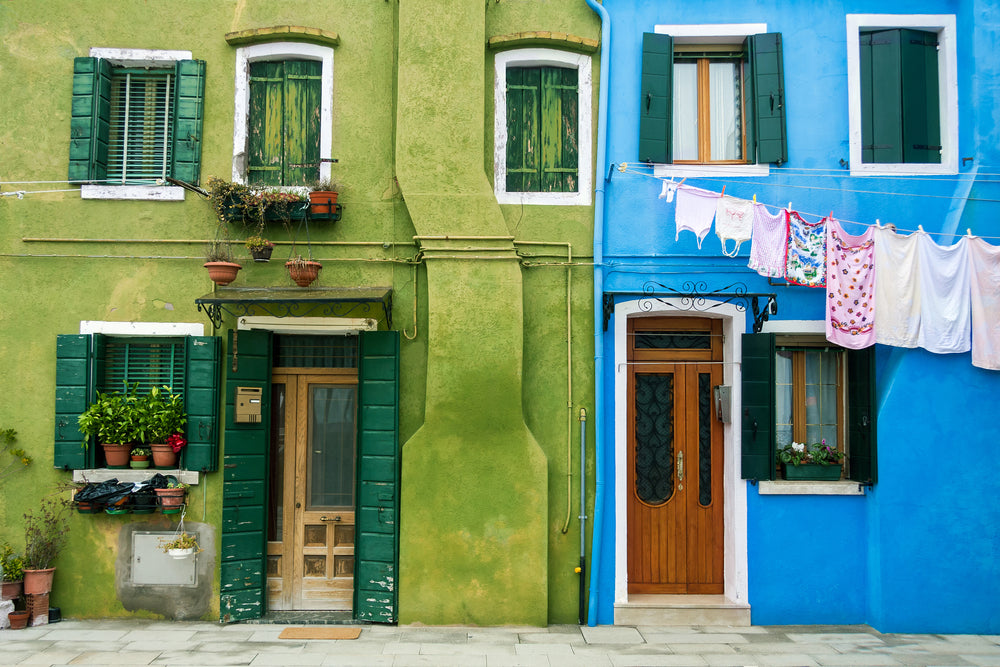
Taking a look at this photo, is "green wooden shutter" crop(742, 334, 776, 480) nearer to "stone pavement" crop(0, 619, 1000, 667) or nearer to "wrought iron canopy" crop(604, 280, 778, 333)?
"wrought iron canopy" crop(604, 280, 778, 333)

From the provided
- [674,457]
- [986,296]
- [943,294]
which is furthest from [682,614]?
[986,296]

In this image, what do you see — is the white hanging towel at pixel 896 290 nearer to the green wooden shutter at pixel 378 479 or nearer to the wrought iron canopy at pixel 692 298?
the wrought iron canopy at pixel 692 298

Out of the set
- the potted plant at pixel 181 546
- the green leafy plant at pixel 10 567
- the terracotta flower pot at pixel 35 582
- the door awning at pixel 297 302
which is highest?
the door awning at pixel 297 302

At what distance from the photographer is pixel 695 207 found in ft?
23.3

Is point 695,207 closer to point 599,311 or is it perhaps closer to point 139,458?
point 599,311

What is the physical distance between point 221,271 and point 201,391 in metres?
1.26

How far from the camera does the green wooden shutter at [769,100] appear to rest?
7.53 meters

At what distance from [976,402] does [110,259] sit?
29.0ft

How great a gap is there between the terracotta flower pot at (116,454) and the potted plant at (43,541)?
2.14ft

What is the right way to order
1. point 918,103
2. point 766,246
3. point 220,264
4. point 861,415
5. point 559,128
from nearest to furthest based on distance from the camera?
point 766,246 < point 220,264 < point 861,415 < point 918,103 < point 559,128

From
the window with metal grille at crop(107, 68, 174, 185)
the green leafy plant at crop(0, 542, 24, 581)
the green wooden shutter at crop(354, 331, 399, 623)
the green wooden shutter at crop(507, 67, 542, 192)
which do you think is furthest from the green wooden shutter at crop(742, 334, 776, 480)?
the green leafy plant at crop(0, 542, 24, 581)

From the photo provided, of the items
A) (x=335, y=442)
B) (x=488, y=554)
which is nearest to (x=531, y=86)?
(x=335, y=442)

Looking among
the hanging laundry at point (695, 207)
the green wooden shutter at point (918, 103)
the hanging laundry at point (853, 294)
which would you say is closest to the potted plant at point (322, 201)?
the hanging laundry at point (695, 207)

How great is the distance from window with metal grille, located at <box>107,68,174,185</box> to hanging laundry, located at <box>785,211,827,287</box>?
21.1ft
